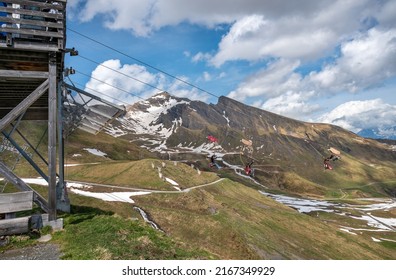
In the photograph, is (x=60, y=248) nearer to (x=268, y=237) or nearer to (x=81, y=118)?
(x=81, y=118)

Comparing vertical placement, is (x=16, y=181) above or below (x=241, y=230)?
above

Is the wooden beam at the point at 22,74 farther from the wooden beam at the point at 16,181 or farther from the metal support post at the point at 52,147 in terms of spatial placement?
the wooden beam at the point at 16,181

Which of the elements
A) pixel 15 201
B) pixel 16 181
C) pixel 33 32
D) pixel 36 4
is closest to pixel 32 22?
pixel 33 32

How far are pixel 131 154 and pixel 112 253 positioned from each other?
165060 millimetres

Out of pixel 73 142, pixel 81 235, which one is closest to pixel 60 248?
pixel 81 235

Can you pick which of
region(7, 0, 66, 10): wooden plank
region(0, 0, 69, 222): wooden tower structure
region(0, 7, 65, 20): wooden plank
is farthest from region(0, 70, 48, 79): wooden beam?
region(7, 0, 66, 10): wooden plank

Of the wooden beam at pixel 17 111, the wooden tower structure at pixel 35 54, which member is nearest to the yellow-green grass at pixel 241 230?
the wooden tower structure at pixel 35 54

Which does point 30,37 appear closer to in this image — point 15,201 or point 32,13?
point 32,13

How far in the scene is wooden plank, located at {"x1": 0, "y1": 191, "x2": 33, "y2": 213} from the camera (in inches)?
589

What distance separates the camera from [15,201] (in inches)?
600

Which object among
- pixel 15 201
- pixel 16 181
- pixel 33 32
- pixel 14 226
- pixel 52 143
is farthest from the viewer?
pixel 52 143

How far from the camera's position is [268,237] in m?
42.9

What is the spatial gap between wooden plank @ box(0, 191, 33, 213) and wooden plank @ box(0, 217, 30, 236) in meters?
0.61

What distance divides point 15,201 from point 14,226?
1.23 meters
